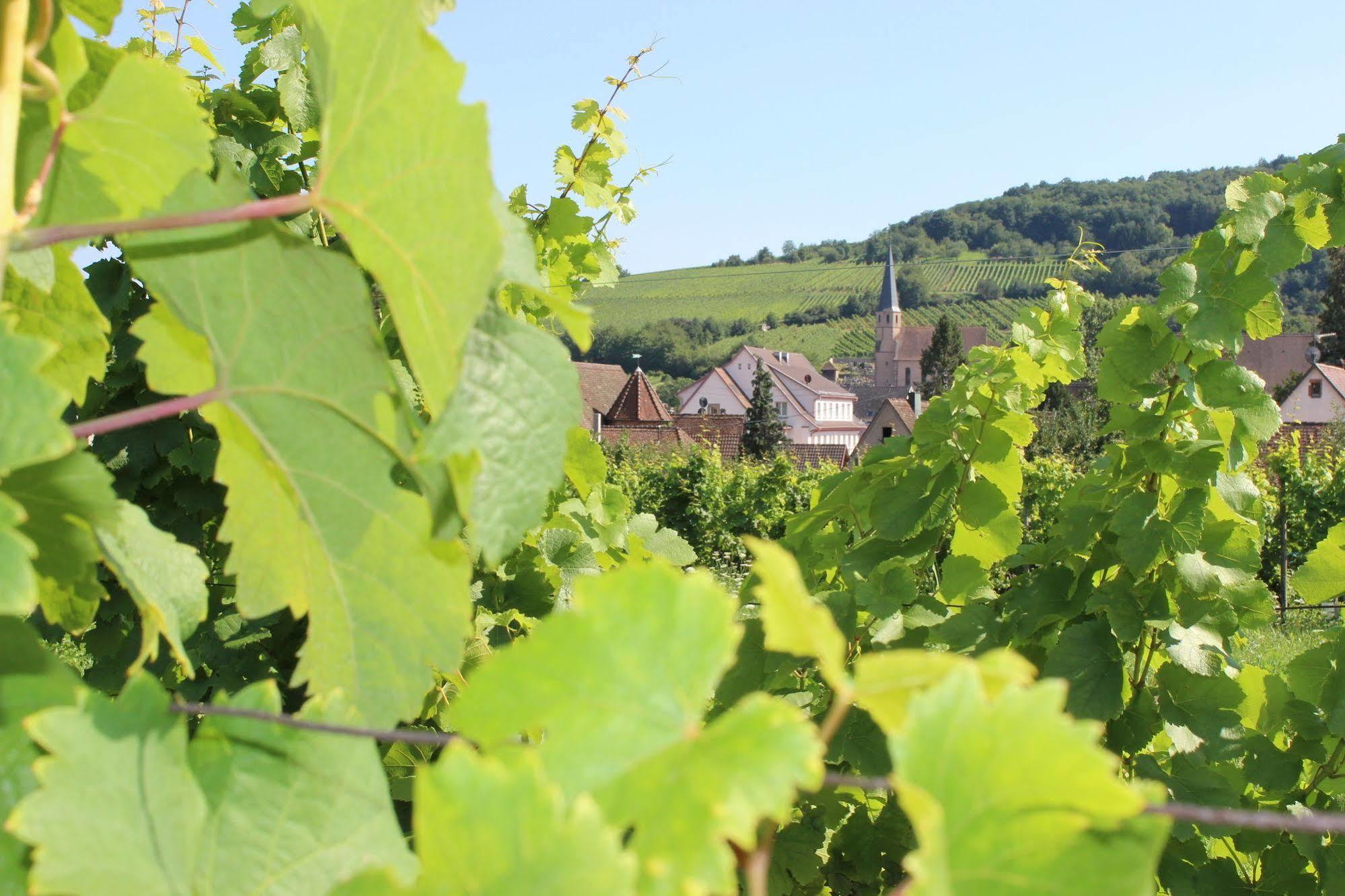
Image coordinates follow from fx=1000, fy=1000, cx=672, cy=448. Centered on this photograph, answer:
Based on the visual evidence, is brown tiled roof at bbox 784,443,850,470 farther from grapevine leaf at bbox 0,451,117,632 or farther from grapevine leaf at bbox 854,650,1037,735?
grapevine leaf at bbox 854,650,1037,735

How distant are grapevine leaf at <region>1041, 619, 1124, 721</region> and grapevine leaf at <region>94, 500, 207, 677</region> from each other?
2228 mm

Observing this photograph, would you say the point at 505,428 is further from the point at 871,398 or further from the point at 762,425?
the point at 871,398

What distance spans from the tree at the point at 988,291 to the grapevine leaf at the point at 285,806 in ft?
317

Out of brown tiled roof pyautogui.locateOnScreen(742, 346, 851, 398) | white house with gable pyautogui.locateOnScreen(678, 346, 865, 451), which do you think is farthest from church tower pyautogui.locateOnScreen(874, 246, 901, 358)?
brown tiled roof pyautogui.locateOnScreen(742, 346, 851, 398)

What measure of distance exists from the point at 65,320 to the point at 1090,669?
94.4 inches

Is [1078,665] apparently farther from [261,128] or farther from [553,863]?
[261,128]

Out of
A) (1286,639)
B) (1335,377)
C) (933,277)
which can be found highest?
(933,277)

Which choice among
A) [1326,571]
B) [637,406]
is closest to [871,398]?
[637,406]

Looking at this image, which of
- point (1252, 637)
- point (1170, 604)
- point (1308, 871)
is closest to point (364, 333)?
point (1170, 604)

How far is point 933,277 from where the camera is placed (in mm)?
101750

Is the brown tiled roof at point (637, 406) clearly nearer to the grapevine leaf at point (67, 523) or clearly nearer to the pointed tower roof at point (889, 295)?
the grapevine leaf at point (67, 523)

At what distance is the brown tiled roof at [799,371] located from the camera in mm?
73500

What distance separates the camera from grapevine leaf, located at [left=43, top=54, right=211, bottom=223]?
682mm

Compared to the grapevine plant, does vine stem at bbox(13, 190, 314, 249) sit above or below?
above
